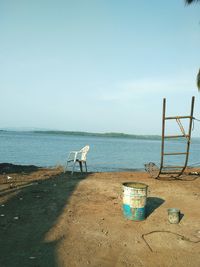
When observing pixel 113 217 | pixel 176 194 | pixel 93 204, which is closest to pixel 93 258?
pixel 113 217

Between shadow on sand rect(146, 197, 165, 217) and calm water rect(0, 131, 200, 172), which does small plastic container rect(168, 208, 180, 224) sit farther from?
calm water rect(0, 131, 200, 172)

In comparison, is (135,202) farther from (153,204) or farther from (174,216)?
(153,204)

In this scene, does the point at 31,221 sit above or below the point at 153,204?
below

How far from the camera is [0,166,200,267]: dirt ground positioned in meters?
5.40

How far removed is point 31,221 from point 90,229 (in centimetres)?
137

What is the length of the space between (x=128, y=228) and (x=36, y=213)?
2273mm

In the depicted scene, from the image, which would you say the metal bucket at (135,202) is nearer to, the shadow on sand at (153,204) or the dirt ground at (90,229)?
the dirt ground at (90,229)

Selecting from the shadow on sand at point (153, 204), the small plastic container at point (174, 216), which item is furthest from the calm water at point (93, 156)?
the small plastic container at point (174, 216)

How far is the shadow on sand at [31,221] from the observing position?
5.29m

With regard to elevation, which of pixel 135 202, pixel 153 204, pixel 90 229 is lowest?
pixel 90 229

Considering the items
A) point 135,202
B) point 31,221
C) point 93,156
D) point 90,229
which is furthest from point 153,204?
point 93,156

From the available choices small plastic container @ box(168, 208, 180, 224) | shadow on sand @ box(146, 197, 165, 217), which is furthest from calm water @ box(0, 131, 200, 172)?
small plastic container @ box(168, 208, 180, 224)

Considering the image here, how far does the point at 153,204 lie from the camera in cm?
856

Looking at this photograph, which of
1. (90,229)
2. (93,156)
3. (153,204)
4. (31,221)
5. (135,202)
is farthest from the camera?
(93,156)
